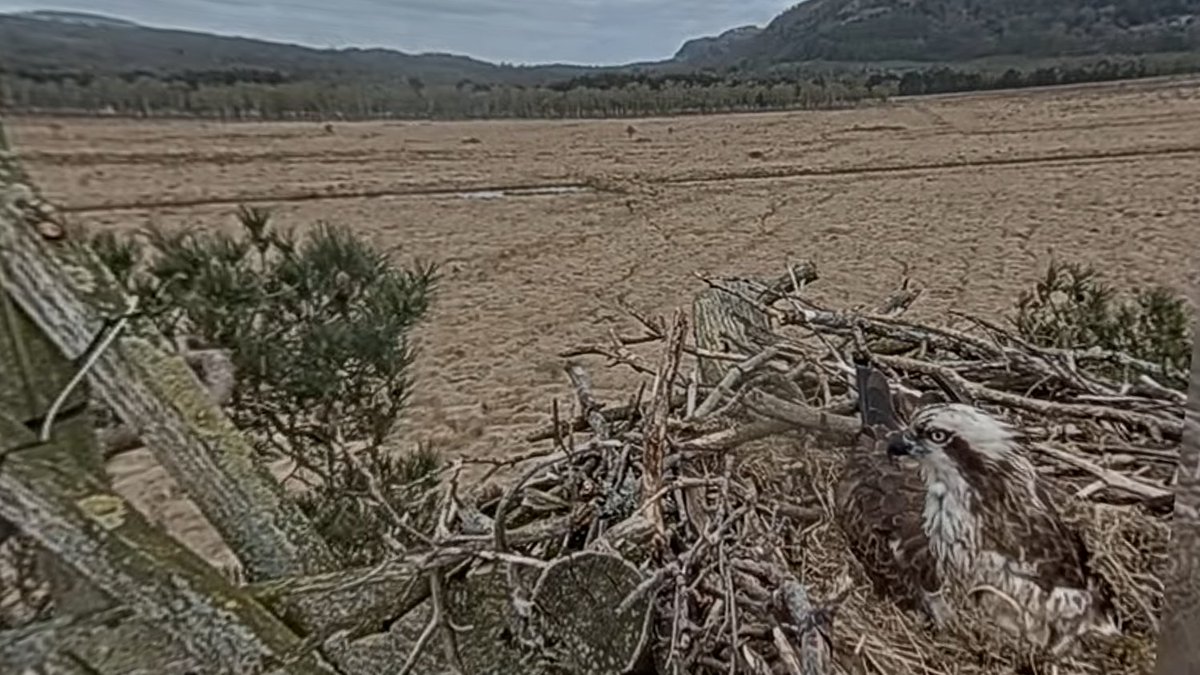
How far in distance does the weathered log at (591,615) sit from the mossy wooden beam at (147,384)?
0.11 metres

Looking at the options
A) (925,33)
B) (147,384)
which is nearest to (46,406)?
(147,384)

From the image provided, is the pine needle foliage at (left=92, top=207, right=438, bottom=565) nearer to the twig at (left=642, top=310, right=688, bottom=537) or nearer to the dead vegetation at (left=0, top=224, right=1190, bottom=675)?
the dead vegetation at (left=0, top=224, right=1190, bottom=675)

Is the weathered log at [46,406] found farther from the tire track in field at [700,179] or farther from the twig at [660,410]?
the twig at [660,410]

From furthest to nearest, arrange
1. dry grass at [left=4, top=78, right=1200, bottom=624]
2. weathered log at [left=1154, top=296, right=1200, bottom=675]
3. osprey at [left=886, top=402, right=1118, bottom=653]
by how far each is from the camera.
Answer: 1. osprey at [left=886, top=402, right=1118, bottom=653]
2. dry grass at [left=4, top=78, right=1200, bottom=624]
3. weathered log at [left=1154, top=296, right=1200, bottom=675]

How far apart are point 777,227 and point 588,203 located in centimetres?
14

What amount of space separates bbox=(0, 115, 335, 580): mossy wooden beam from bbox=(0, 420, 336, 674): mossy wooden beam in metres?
0.03

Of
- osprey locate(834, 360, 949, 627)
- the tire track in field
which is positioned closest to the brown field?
the tire track in field

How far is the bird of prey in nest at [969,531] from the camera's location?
0.56 m

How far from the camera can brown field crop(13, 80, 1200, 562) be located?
413 mm

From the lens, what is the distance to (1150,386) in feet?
1.99

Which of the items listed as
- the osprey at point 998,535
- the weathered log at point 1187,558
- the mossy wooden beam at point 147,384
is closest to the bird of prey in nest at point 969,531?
the osprey at point 998,535

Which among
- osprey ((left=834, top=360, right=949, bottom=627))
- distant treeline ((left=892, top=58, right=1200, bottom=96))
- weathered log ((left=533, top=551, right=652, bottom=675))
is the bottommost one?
osprey ((left=834, top=360, right=949, bottom=627))

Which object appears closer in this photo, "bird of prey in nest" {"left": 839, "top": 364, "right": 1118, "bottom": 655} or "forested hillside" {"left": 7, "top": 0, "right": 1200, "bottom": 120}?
"forested hillside" {"left": 7, "top": 0, "right": 1200, "bottom": 120}

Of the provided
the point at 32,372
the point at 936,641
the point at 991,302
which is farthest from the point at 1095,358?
the point at 32,372
